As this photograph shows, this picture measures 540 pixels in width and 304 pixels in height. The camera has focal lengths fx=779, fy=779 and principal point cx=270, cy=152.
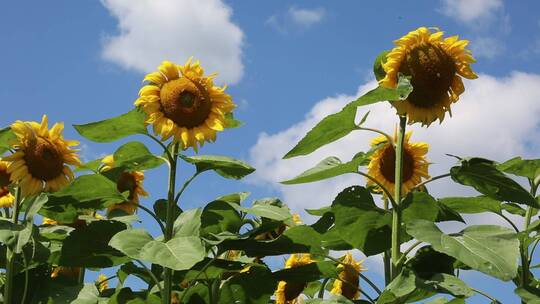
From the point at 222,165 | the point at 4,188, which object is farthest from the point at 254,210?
the point at 4,188

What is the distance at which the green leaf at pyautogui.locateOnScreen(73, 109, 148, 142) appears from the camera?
3.44 metres

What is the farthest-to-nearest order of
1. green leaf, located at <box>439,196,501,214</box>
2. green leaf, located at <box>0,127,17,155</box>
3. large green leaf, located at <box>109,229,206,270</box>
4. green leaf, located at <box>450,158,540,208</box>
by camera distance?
green leaf, located at <box>0,127,17,155</box>
green leaf, located at <box>439,196,501,214</box>
green leaf, located at <box>450,158,540,208</box>
large green leaf, located at <box>109,229,206,270</box>

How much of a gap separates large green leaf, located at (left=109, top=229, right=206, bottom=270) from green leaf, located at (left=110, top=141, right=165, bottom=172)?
39 centimetres

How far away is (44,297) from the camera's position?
3.84 metres

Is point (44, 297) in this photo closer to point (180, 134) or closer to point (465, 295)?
point (180, 134)

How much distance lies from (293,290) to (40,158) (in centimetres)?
155

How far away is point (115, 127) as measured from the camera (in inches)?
137

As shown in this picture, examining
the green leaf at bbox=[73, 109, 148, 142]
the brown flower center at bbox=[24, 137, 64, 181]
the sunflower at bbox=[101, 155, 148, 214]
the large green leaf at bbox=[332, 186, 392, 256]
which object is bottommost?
the large green leaf at bbox=[332, 186, 392, 256]

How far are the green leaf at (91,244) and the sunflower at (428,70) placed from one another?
4.55 ft

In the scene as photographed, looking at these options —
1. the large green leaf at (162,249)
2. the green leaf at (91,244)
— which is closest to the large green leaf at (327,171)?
the large green leaf at (162,249)

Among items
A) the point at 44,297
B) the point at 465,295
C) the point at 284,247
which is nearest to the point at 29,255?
the point at 44,297

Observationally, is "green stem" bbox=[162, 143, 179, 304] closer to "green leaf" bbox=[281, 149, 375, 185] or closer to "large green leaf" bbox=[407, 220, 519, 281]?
"green leaf" bbox=[281, 149, 375, 185]

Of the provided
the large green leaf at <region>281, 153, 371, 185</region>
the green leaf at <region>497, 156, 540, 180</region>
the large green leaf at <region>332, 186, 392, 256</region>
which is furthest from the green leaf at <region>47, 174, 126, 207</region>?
the green leaf at <region>497, 156, 540, 180</region>

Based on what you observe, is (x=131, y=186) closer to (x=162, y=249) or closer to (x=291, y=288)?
(x=291, y=288)
